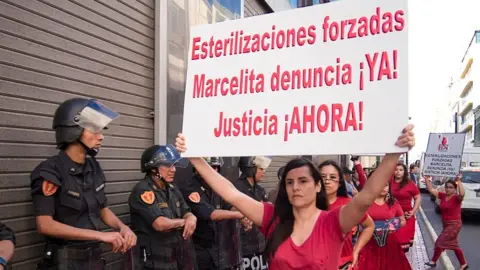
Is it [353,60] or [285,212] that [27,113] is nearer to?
[285,212]

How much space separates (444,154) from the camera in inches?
433

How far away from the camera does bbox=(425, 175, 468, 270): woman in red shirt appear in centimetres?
898

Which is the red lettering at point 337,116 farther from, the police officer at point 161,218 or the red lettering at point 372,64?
the police officer at point 161,218

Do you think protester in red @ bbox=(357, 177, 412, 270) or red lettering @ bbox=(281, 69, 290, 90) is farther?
protester in red @ bbox=(357, 177, 412, 270)

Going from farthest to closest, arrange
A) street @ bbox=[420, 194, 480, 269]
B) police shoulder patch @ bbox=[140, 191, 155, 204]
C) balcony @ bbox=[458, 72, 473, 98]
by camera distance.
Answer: balcony @ bbox=[458, 72, 473, 98], street @ bbox=[420, 194, 480, 269], police shoulder patch @ bbox=[140, 191, 155, 204]

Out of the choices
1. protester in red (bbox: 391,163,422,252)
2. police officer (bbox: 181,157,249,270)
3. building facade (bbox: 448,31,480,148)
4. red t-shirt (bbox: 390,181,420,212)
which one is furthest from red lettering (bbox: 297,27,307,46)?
building facade (bbox: 448,31,480,148)

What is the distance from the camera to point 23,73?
4020mm

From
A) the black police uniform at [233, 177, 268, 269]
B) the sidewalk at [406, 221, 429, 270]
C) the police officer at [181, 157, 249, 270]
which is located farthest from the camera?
the sidewalk at [406, 221, 429, 270]

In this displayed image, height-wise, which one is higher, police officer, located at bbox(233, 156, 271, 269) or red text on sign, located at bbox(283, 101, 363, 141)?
red text on sign, located at bbox(283, 101, 363, 141)

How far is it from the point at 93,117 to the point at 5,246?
1189 millimetres

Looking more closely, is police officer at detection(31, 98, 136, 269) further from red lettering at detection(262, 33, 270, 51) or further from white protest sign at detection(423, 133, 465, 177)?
white protest sign at detection(423, 133, 465, 177)

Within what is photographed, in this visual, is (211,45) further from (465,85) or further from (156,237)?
(465,85)

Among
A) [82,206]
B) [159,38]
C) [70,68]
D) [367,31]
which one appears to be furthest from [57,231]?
[159,38]

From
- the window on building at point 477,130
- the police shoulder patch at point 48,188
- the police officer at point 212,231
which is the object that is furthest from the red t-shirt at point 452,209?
the window on building at point 477,130
